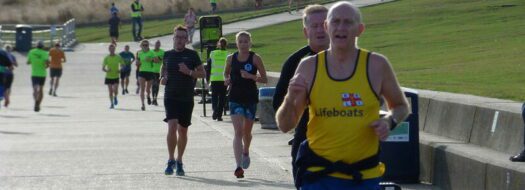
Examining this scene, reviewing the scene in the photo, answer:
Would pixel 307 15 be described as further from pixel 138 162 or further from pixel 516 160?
pixel 138 162

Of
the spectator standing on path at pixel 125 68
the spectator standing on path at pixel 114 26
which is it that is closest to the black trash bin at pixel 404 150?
the spectator standing on path at pixel 125 68

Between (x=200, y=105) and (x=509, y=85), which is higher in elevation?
(x=509, y=85)

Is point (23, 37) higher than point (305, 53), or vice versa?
point (305, 53)

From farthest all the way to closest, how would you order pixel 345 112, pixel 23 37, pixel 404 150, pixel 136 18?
pixel 23 37 < pixel 136 18 < pixel 404 150 < pixel 345 112

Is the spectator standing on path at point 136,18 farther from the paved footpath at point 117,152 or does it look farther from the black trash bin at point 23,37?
the paved footpath at point 117,152

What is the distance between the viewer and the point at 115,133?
21281 millimetres

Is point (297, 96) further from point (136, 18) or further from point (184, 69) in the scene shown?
point (136, 18)

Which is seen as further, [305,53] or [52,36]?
[52,36]

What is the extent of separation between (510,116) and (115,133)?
11.3m

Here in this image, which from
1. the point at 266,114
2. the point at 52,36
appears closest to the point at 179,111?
the point at 266,114

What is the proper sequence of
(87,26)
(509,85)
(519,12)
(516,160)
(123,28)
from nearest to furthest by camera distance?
1. (516,160)
2. (509,85)
3. (519,12)
4. (123,28)
5. (87,26)

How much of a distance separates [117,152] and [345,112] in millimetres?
11180

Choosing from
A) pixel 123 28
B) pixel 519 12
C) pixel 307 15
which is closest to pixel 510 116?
pixel 307 15

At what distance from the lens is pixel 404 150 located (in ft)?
39.5
